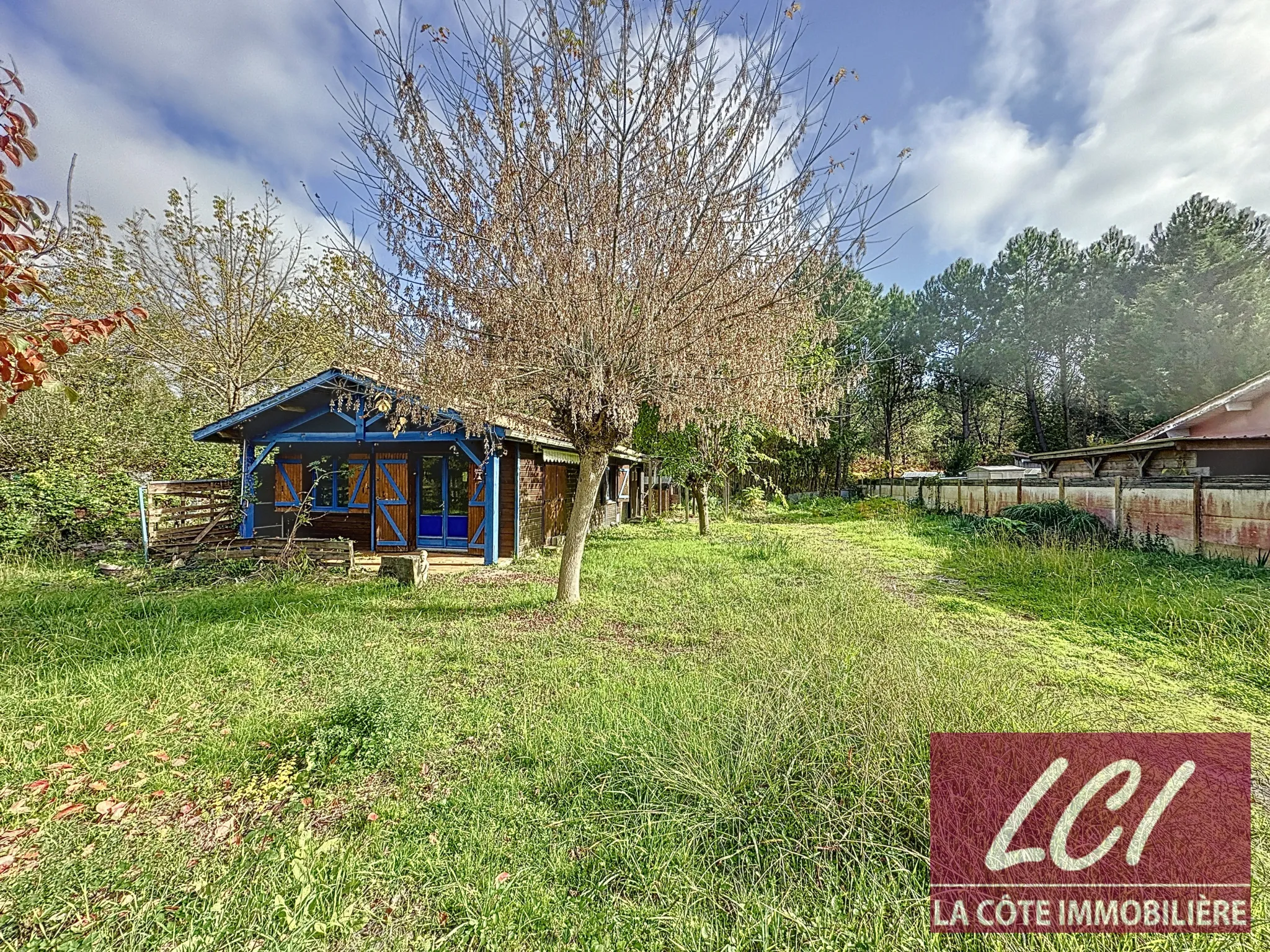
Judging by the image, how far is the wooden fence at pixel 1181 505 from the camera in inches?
278

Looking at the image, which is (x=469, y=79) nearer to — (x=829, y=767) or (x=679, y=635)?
(x=679, y=635)

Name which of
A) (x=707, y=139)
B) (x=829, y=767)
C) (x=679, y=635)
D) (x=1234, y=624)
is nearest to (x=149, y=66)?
(x=707, y=139)

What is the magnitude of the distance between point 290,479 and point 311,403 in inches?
75.4

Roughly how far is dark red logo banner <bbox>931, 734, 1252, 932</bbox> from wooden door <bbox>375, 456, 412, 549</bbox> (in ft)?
34.0

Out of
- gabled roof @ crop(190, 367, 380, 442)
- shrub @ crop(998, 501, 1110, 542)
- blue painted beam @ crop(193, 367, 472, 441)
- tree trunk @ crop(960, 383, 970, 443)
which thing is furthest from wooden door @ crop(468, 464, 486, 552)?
tree trunk @ crop(960, 383, 970, 443)

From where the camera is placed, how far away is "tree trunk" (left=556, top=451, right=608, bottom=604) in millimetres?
6492

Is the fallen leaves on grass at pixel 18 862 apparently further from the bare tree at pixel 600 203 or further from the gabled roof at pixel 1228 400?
the gabled roof at pixel 1228 400

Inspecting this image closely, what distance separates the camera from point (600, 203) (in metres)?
4.66

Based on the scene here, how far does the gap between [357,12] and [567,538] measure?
18.9 feet

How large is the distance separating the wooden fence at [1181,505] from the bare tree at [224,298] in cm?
1877

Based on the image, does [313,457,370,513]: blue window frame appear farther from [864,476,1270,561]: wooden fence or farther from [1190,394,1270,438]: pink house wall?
[1190,394,1270,438]: pink house wall

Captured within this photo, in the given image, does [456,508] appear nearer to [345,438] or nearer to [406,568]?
[345,438]

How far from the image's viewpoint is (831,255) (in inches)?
196

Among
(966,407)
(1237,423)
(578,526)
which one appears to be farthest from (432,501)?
(966,407)
